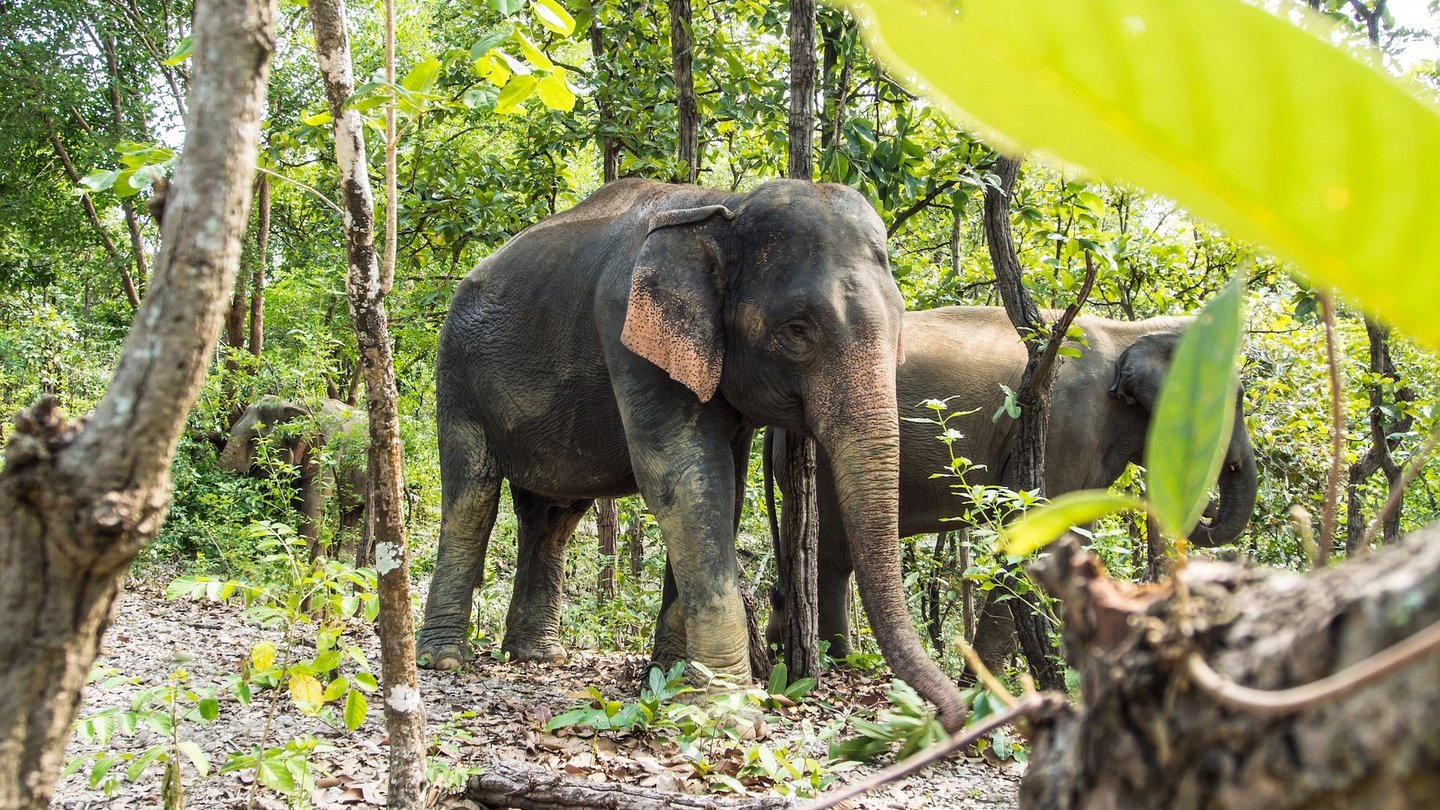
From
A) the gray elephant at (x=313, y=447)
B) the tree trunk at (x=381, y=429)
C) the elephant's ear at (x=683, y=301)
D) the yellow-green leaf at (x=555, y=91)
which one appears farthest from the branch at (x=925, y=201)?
the gray elephant at (x=313, y=447)

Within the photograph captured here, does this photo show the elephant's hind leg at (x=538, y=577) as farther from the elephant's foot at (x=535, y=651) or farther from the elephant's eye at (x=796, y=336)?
Result: the elephant's eye at (x=796, y=336)

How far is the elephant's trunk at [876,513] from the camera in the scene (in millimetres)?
4559

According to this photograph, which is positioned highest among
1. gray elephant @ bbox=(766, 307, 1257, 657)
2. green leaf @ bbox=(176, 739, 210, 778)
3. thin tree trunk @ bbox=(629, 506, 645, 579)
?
gray elephant @ bbox=(766, 307, 1257, 657)

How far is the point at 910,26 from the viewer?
0.59m

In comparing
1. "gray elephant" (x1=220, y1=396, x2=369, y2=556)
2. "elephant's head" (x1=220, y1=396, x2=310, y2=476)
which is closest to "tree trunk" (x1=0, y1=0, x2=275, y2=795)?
"gray elephant" (x1=220, y1=396, x2=369, y2=556)

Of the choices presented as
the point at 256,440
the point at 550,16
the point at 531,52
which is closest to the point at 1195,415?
the point at 550,16

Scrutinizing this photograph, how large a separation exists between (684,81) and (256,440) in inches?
308

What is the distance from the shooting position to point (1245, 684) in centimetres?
71

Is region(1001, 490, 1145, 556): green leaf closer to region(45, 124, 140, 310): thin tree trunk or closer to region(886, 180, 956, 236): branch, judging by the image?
region(886, 180, 956, 236): branch

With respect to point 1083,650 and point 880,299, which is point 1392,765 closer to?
point 1083,650

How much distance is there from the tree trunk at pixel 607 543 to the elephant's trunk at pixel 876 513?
18.7 ft

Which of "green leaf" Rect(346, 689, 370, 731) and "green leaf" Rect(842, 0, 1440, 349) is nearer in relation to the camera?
"green leaf" Rect(842, 0, 1440, 349)

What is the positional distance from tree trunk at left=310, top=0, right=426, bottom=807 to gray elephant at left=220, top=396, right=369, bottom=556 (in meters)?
7.21

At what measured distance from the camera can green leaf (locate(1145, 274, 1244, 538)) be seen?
0.79 meters
